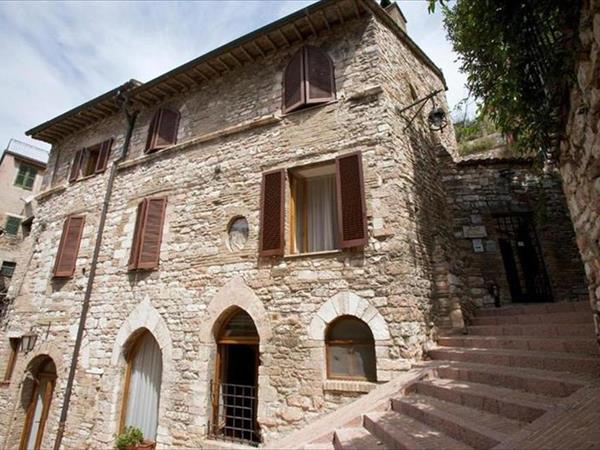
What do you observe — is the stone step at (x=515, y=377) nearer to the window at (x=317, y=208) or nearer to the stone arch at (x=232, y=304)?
the window at (x=317, y=208)

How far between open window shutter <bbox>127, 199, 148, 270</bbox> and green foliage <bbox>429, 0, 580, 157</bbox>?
23.2ft

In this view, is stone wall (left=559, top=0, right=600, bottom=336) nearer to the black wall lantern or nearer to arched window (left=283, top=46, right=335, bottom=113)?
A: arched window (left=283, top=46, right=335, bottom=113)

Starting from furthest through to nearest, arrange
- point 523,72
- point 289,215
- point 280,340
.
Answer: point 289,215, point 280,340, point 523,72

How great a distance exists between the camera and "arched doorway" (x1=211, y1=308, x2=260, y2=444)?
5.85 m

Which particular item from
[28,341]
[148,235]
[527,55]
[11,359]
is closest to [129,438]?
[148,235]

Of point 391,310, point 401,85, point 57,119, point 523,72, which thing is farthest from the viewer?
point 57,119

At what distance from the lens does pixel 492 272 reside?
737 centimetres

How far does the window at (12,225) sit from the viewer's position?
1861cm

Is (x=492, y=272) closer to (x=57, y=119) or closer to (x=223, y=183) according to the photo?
(x=223, y=183)

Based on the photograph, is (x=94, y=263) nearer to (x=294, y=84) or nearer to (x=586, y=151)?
(x=294, y=84)

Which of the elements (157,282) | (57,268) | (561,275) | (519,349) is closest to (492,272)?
(561,275)

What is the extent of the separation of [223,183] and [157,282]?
262 cm

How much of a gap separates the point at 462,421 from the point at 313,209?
14.5ft

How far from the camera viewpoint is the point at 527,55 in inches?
133
